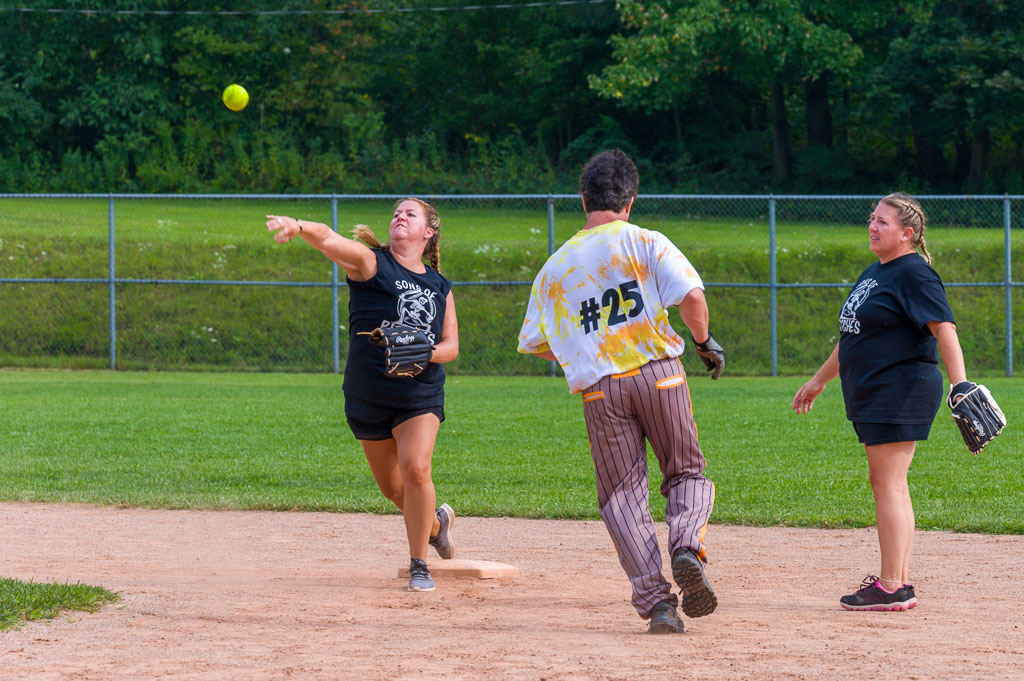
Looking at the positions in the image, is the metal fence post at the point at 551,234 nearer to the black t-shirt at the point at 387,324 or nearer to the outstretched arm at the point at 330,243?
the black t-shirt at the point at 387,324

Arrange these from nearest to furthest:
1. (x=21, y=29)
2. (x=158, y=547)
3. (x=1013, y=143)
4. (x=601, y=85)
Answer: (x=158, y=547) → (x=601, y=85) → (x=1013, y=143) → (x=21, y=29)

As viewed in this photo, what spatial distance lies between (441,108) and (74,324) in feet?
67.1

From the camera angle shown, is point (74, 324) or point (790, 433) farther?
point (74, 324)

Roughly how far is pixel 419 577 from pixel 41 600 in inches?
64.1

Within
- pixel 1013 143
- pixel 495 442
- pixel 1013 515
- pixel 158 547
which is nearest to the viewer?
pixel 158 547

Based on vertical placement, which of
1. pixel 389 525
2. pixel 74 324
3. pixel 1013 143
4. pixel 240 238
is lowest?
pixel 389 525

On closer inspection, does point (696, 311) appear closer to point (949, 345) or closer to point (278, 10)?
point (949, 345)

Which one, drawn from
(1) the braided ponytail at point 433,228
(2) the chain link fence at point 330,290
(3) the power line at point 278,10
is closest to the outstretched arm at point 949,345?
(1) the braided ponytail at point 433,228

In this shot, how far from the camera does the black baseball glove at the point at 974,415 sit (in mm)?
4953

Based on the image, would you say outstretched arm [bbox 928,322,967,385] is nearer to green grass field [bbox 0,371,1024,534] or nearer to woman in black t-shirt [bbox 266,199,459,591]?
woman in black t-shirt [bbox 266,199,459,591]

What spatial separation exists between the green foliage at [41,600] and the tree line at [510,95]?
2268 cm

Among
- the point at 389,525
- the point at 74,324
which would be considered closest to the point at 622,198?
the point at 389,525

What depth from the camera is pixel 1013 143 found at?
32156 millimetres

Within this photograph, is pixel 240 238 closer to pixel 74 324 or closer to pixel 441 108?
pixel 74 324
